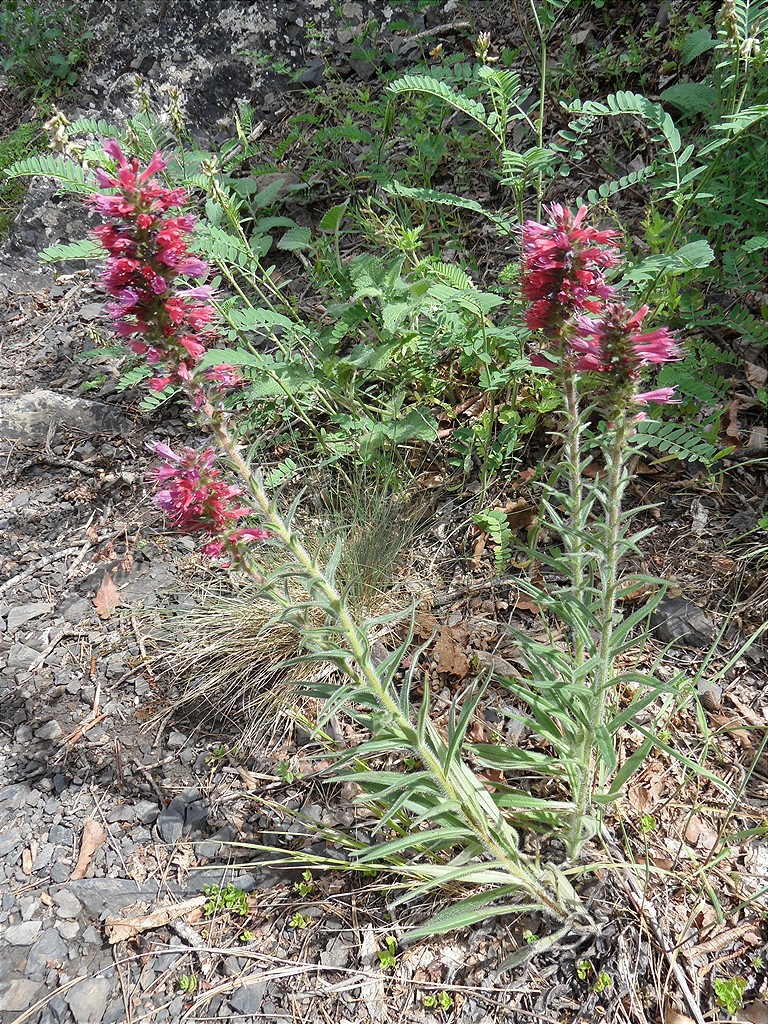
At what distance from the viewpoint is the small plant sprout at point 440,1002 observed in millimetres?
2092

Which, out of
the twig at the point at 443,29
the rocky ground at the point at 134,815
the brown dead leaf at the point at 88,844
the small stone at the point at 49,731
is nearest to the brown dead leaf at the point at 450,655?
the rocky ground at the point at 134,815

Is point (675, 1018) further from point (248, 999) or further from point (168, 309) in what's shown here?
point (168, 309)

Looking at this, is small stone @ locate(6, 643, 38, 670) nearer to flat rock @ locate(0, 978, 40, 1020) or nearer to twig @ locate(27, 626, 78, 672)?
twig @ locate(27, 626, 78, 672)

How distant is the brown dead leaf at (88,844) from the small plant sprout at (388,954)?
3.94 feet

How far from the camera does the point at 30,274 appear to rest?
5.70m

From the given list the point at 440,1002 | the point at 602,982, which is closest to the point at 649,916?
the point at 602,982

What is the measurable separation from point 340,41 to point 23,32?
3976mm

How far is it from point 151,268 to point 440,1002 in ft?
7.50

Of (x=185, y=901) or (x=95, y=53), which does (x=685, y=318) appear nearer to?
(x=185, y=901)

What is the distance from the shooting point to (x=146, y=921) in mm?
2430

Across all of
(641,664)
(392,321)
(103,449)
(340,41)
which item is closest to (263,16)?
(340,41)

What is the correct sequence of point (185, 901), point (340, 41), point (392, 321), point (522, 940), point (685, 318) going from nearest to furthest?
point (522, 940)
point (185, 901)
point (392, 321)
point (685, 318)
point (340, 41)

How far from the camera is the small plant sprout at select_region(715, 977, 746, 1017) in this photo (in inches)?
76.7

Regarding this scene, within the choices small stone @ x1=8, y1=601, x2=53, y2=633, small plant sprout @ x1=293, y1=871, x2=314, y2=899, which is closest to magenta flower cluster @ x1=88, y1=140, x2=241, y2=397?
small plant sprout @ x1=293, y1=871, x2=314, y2=899
